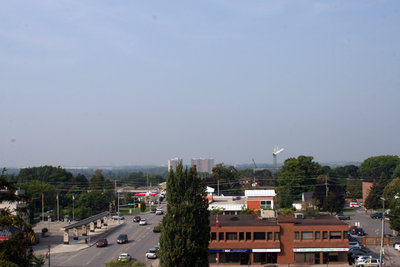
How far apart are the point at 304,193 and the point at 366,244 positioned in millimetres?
35478

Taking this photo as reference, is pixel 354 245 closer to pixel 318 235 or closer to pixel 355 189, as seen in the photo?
pixel 318 235

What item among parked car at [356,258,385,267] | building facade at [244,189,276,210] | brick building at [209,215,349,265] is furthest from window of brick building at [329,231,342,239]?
building facade at [244,189,276,210]

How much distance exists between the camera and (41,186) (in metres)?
75.1

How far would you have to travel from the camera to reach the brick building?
37656 millimetres

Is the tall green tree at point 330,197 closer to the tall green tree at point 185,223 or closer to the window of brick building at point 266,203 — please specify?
the window of brick building at point 266,203

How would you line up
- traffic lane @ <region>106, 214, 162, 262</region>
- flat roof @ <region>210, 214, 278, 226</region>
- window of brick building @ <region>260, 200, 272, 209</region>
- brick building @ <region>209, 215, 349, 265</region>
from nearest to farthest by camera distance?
brick building @ <region>209, 215, 349, 265</region>
flat roof @ <region>210, 214, 278, 226</region>
traffic lane @ <region>106, 214, 162, 262</region>
window of brick building @ <region>260, 200, 272, 209</region>

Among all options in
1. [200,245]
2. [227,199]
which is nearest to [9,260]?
[200,245]

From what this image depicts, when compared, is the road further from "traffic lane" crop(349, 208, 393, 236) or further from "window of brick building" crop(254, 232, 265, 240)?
"traffic lane" crop(349, 208, 393, 236)

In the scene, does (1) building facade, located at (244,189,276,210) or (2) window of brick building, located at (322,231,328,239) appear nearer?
(2) window of brick building, located at (322,231,328,239)

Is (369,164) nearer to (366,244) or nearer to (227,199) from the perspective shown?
→ (227,199)

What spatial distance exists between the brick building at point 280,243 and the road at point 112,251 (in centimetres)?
756

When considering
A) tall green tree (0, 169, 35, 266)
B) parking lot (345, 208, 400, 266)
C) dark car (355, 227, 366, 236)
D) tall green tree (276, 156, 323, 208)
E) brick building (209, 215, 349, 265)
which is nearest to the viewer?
tall green tree (0, 169, 35, 266)

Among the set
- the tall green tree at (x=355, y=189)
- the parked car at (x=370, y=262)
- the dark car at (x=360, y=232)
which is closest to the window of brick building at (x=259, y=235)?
the parked car at (x=370, y=262)

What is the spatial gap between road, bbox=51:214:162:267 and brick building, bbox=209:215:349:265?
7.56 m
